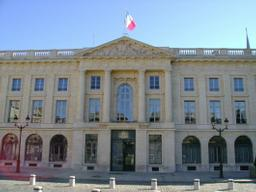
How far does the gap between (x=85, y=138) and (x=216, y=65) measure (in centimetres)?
1822

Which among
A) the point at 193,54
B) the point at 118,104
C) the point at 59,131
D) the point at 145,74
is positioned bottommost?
the point at 59,131

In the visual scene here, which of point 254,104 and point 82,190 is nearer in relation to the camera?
point 82,190

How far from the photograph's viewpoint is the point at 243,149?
34688 mm

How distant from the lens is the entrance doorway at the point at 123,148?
34.0 metres

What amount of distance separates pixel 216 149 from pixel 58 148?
61.8 feet

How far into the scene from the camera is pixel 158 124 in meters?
34.1

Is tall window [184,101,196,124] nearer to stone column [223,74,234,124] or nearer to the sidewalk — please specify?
stone column [223,74,234,124]

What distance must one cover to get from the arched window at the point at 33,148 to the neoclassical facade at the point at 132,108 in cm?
12

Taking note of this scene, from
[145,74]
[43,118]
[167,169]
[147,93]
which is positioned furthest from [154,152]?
[43,118]

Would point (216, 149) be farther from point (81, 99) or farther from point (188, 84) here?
point (81, 99)

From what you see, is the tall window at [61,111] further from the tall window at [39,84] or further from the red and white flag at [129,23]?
the red and white flag at [129,23]

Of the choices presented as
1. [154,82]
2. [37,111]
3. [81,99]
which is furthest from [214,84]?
[37,111]

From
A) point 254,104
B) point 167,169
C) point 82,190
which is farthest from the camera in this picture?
point 254,104

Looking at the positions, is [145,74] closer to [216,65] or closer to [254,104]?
[216,65]
